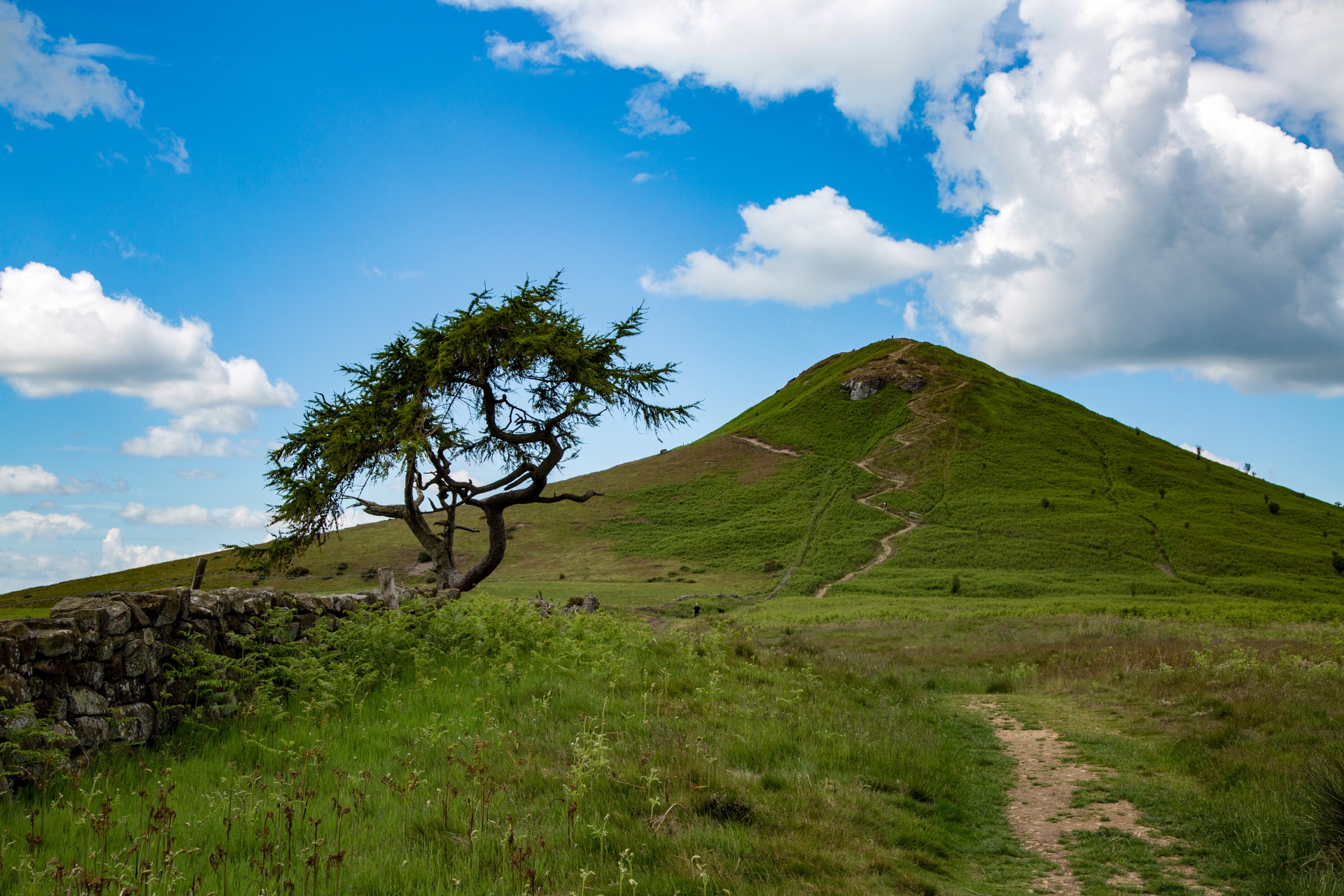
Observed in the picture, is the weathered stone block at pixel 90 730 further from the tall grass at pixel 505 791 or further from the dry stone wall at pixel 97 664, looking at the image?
the tall grass at pixel 505 791

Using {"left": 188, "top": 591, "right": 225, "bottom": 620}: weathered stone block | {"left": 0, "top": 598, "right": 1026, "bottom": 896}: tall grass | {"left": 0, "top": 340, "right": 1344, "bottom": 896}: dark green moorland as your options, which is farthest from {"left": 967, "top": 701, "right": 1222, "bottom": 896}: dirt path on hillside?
{"left": 188, "top": 591, "right": 225, "bottom": 620}: weathered stone block

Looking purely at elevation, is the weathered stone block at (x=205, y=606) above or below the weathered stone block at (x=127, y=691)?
above

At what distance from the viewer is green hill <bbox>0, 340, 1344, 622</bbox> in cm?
5703

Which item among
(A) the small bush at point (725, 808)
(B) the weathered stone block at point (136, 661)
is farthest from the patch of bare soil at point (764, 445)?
(B) the weathered stone block at point (136, 661)

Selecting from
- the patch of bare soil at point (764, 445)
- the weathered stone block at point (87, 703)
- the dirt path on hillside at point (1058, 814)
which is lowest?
the dirt path on hillside at point (1058, 814)

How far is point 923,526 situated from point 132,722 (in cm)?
7663

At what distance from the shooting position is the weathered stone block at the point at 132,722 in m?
8.29

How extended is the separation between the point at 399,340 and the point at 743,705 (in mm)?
14779

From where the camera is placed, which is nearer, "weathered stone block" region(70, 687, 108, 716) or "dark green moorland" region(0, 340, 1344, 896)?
"dark green moorland" region(0, 340, 1344, 896)

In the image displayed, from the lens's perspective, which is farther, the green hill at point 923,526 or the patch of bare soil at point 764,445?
the patch of bare soil at point 764,445

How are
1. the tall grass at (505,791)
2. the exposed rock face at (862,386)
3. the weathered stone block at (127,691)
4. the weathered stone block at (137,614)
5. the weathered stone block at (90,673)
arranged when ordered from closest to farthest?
1. the tall grass at (505,791)
2. the weathered stone block at (90,673)
3. the weathered stone block at (127,691)
4. the weathered stone block at (137,614)
5. the exposed rock face at (862,386)

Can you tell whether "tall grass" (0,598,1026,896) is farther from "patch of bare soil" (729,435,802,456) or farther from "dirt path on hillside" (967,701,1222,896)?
"patch of bare soil" (729,435,802,456)

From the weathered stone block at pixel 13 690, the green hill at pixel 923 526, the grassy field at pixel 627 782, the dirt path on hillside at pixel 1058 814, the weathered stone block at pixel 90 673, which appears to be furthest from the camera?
the green hill at pixel 923 526

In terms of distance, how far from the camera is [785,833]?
7211 mm
